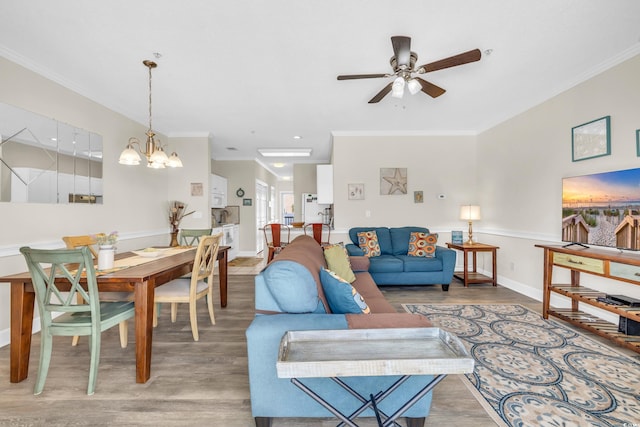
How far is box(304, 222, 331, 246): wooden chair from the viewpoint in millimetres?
4867

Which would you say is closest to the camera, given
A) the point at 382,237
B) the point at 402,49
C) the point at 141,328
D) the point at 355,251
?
the point at 141,328

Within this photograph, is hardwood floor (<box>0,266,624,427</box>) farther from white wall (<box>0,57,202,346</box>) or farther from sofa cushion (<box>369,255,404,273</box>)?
sofa cushion (<box>369,255,404,273</box>)

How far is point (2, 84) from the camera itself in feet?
8.57

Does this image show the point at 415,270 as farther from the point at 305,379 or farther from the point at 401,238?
the point at 305,379

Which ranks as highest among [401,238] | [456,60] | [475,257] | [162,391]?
[456,60]

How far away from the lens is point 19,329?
6.31 feet

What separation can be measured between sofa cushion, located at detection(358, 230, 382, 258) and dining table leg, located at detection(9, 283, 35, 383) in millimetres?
3686

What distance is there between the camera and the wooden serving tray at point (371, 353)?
103 cm

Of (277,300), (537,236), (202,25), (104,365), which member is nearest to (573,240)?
(537,236)

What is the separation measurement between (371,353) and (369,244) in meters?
3.34

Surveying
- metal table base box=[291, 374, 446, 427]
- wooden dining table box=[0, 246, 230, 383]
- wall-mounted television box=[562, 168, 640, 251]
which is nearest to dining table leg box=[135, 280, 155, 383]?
wooden dining table box=[0, 246, 230, 383]

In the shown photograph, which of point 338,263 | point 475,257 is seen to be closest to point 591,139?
point 475,257

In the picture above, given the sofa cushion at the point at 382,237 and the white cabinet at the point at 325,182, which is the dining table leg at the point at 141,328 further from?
the white cabinet at the point at 325,182

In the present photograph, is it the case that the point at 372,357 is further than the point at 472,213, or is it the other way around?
the point at 472,213
